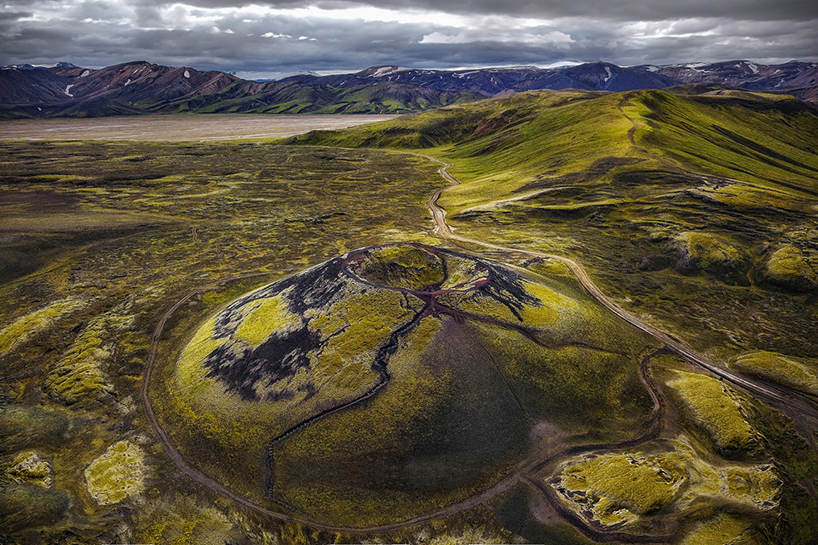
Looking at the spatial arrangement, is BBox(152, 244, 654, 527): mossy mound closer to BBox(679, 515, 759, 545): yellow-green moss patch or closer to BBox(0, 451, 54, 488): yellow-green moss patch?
BBox(679, 515, 759, 545): yellow-green moss patch

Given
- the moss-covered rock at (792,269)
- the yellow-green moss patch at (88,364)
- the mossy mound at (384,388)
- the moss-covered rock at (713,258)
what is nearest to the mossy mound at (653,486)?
the mossy mound at (384,388)

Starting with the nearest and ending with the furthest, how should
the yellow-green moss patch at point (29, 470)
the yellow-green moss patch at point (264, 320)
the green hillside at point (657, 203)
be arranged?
the yellow-green moss patch at point (29, 470) < the yellow-green moss patch at point (264, 320) < the green hillside at point (657, 203)

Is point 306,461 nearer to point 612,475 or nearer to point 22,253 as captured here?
point 612,475

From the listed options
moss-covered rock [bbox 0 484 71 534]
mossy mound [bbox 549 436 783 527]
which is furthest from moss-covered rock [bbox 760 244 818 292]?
moss-covered rock [bbox 0 484 71 534]

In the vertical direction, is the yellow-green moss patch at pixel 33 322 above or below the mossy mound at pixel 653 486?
above

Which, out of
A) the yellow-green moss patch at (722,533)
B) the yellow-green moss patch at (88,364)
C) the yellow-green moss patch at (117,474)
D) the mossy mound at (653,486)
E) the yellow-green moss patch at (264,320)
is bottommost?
the yellow-green moss patch at (722,533)

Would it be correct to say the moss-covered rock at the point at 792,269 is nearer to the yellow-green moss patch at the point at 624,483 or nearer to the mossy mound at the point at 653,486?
the mossy mound at the point at 653,486
